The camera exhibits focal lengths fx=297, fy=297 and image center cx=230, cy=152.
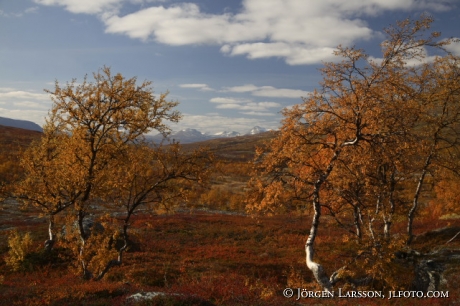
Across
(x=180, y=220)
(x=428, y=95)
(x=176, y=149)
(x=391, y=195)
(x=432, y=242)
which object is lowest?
(x=180, y=220)

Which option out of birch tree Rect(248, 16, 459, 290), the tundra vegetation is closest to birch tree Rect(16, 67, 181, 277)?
the tundra vegetation

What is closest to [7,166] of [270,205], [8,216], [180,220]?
[8,216]

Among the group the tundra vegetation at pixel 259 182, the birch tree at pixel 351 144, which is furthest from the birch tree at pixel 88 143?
the birch tree at pixel 351 144

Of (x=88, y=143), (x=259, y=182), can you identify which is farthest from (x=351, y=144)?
(x=88, y=143)

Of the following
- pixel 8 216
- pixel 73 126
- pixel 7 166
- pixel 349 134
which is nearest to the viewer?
pixel 73 126

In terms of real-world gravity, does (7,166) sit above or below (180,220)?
above

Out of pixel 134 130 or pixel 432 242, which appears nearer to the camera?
pixel 134 130

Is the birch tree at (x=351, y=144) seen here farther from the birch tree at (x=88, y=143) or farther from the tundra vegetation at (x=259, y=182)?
the birch tree at (x=88, y=143)

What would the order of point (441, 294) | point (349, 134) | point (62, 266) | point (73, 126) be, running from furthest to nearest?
point (62, 266) → point (349, 134) → point (73, 126) → point (441, 294)

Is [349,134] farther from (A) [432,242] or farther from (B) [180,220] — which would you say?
(B) [180,220]

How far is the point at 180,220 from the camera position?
43.9 metres

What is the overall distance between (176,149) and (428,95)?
17.8 m

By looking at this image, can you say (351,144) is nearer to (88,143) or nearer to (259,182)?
(259,182)

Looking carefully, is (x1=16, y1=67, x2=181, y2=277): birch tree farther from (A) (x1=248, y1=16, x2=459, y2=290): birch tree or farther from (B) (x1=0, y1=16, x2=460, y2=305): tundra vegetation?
(A) (x1=248, y1=16, x2=459, y2=290): birch tree
